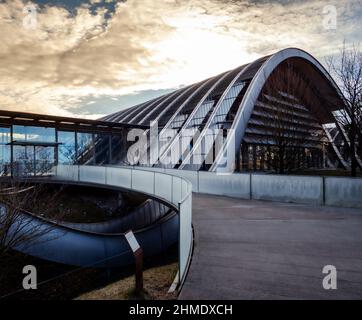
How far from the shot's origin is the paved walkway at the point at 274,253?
472 centimetres

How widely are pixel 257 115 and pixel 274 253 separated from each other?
2630 centimetres

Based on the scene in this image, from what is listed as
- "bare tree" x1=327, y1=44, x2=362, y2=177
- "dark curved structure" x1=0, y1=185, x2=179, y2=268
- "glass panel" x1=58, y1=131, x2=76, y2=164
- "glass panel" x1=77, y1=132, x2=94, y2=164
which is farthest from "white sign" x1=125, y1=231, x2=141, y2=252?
"glass panel" x1=77, y1=132, x2=94, y2=164

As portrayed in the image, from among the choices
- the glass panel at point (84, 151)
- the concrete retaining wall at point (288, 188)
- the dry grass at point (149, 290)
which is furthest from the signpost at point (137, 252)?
the glass panel at point (84, 151)

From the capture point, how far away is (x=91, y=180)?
20.6m

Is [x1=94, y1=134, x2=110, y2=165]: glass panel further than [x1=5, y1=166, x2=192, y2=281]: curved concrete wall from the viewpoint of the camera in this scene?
Yes

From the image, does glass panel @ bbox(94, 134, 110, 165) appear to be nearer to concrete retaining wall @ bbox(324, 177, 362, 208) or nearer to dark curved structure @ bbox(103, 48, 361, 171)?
dark curved structure @ bbox(103, 48, 361, 171)

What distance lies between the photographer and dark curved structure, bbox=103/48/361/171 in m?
23.6

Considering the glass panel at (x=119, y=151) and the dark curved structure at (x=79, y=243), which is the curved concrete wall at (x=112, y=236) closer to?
the dark curved structure at (x=79, y=243)

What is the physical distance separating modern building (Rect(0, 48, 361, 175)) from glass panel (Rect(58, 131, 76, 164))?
0.09m

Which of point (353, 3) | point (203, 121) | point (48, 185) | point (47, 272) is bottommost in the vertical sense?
point (47, 272)

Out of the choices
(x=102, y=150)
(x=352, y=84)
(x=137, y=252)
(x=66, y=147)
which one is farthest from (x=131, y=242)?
(x=102, y=150)
